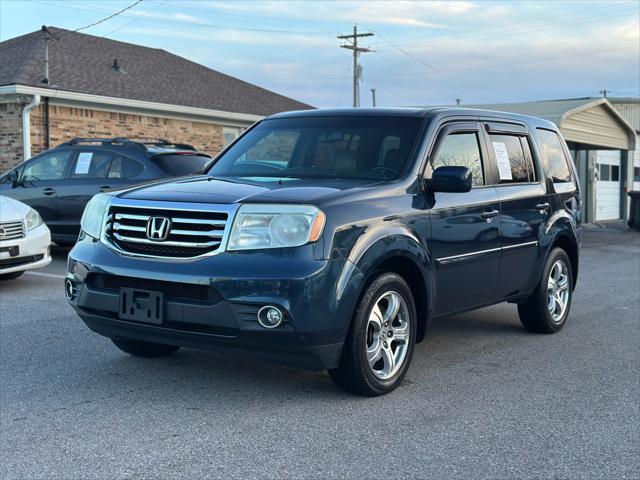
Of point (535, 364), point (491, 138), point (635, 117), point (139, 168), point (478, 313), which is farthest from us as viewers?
point (635, 117)

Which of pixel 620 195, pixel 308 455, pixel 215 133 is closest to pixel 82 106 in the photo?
pixel 215 133

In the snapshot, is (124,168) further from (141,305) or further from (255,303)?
(255,303)

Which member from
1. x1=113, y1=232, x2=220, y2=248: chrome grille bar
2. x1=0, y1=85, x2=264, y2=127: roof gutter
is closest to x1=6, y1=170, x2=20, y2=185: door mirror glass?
x1=0, y1=85, x2=264, y2=127: roof gutter

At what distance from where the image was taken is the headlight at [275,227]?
4.52 m

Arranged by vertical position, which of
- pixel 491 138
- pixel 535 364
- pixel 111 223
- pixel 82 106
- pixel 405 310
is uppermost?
pixel 82 106

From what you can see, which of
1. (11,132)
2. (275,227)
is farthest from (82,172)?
(275,227)

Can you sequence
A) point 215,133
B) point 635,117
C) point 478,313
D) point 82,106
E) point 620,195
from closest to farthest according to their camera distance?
1. point 478,313
2. point 82,106
3. point 215,133
4. point 620,195
5. point 635,117

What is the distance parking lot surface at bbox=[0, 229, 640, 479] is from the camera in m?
3.88

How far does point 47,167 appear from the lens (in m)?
12.5

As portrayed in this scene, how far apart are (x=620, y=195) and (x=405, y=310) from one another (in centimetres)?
2813

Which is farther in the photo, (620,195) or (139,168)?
(620,195)

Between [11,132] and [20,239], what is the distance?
31.2 ft

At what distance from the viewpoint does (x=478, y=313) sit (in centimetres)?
823

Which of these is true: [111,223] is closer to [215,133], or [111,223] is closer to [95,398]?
[95,398]
